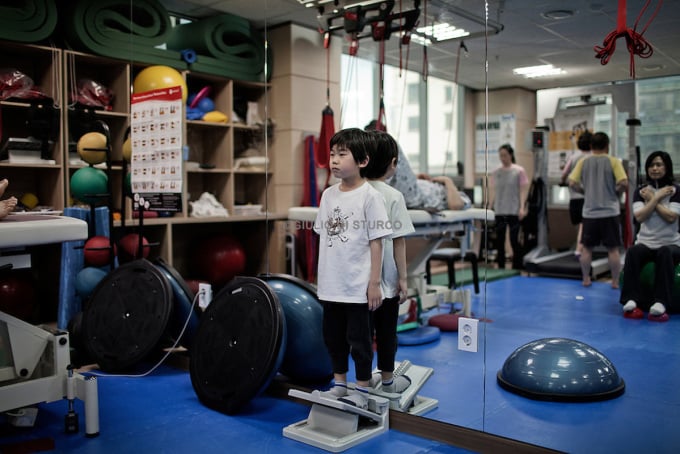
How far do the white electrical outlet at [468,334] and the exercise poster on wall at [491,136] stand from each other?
65 cm

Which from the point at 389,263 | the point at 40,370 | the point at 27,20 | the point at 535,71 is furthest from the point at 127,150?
the point at 535,71

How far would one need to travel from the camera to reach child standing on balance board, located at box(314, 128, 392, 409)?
253 centimetres

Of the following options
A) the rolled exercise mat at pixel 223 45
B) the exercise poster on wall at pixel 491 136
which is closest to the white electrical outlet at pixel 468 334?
the exercise poster on wall at pixel 491 136

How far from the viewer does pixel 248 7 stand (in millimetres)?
4578

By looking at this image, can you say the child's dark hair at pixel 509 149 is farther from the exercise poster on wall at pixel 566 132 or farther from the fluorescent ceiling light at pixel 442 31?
the fluorescent ceiling light at pixel 442 31

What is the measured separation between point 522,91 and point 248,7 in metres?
2.52

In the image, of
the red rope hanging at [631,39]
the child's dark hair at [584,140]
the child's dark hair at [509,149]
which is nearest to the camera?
the red rope hanging at [631,39]

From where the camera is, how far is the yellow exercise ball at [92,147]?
4.09 meters

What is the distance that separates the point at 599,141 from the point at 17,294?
3.24 metres

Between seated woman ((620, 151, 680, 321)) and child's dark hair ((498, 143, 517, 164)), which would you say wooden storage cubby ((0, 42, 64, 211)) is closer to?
child's dark hair ((498, 143, 517, 164))

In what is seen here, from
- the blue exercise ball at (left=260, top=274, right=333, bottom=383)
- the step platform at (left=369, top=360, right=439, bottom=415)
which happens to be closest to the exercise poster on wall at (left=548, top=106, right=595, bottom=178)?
the step platform at (left=369, top=360, right=439, bottom=415)

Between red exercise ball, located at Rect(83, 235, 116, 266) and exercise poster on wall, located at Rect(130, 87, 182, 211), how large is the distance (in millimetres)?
365

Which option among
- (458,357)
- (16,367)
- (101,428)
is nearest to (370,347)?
(458,357)

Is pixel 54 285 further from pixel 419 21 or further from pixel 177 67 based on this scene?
pixel 419 21
